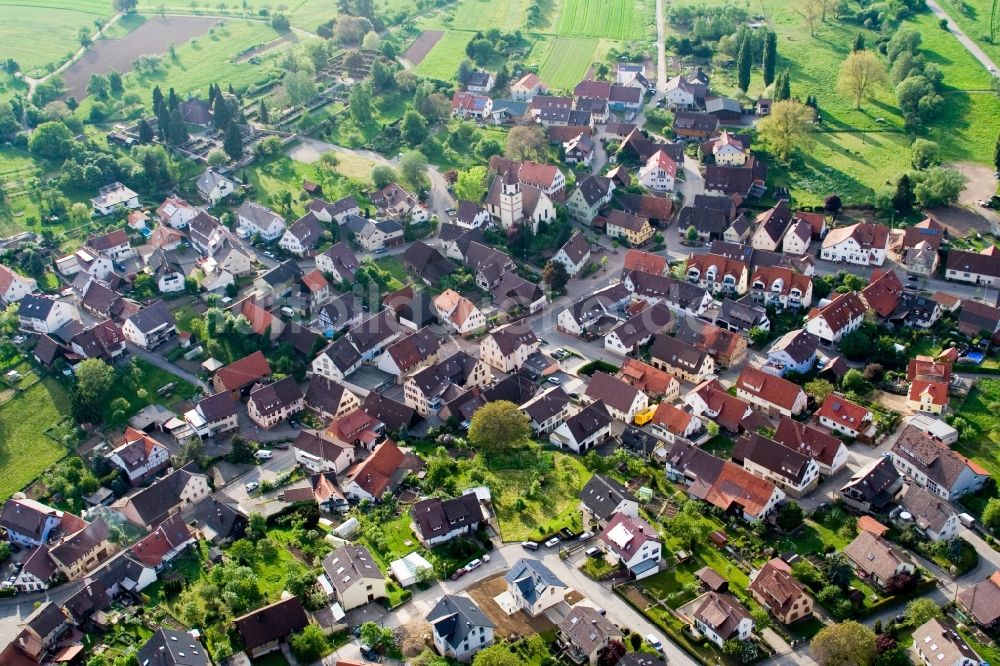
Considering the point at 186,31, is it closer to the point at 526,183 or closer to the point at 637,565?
the point at 526,183

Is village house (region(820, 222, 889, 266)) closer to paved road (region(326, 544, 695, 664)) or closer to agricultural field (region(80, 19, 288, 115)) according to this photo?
paved road (region(326, 544, 695, 664))

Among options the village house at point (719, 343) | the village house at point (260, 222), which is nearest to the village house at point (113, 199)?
the village house at point (260, 222)

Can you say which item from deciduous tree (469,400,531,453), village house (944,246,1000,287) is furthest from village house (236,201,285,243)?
village house (944,246,1000,287)

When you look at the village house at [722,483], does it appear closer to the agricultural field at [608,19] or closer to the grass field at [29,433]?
the grass field at [29,433]

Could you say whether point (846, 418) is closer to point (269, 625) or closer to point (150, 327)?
point (269, 625)

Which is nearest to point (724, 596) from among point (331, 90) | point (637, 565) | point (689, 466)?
point (637, 565)

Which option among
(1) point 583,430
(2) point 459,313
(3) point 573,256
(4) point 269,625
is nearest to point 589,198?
(3) point 573,256
